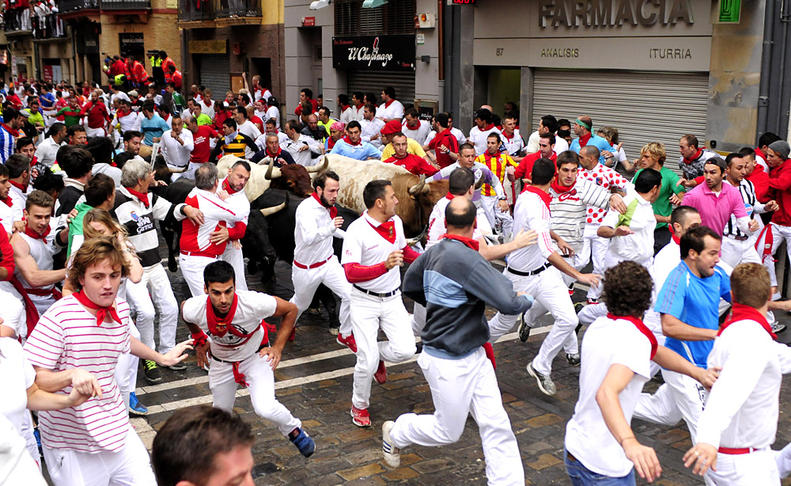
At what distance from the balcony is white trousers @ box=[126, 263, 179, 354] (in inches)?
863

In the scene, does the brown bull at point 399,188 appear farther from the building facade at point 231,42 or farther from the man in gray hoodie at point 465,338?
the building facade at point 231,42

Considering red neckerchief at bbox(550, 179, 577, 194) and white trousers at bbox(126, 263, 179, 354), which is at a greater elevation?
red neckerchief at bbox(550, 179, 577, 194)

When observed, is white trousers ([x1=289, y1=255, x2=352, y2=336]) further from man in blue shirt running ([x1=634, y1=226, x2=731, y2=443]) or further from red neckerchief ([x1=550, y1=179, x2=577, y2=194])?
man in blue shirt running ([x1=634, y1=226, x2=731, y2=443])

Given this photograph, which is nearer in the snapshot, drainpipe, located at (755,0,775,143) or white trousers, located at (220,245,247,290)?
white trousers, located at (220,245,247,290)

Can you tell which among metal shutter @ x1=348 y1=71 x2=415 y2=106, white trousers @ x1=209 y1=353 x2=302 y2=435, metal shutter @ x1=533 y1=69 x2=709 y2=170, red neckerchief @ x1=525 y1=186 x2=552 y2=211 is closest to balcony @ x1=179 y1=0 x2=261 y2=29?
metal shutter @ x1=348 y1=71 x2=415 y2=106

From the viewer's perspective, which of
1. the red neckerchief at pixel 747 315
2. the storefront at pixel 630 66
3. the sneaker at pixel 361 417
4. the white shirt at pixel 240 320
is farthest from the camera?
the storefront at pixel 630 66

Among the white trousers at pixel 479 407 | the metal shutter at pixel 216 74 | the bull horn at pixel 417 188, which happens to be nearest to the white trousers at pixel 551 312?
the white trousers at pixel 479 407

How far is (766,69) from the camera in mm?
13273

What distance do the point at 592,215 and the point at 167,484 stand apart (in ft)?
23.9

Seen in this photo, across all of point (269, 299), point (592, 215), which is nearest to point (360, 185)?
point (592, 215)

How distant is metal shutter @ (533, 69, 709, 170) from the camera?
49.5 ft

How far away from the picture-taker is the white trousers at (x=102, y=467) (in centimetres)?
476

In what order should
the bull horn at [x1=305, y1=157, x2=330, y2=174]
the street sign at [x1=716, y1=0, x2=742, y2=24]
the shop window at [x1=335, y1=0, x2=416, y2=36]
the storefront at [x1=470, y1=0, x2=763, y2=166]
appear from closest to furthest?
the bull horn at [x1=305, y1=157, x2=330, y2=174], the street sign at [x1=716, y1=0, x2=742, y2=24], the storefront at [x1=470, y1=0, x2=763, y2=166], the shop window at [x1=335, y1=0, x2=416, y2=36]

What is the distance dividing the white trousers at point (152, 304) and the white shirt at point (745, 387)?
513 cm
